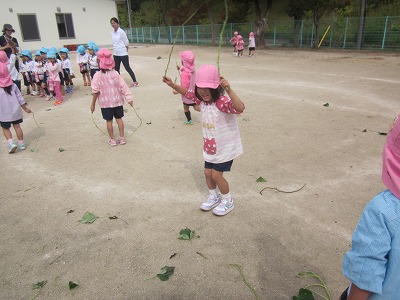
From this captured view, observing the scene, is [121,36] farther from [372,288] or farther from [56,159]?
[372,288]

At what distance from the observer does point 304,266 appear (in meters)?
2.78

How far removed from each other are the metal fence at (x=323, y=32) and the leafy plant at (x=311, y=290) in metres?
21.4

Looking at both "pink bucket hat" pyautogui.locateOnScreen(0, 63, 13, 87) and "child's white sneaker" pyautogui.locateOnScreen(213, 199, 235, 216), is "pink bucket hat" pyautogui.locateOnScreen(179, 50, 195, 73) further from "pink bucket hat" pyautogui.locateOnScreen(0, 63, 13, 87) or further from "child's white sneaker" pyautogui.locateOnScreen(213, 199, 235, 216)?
"child's white sneaker" pyautogui.locateOnScreen(213, 199, 235, 216)

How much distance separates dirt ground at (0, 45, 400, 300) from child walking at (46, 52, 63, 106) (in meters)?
2.00

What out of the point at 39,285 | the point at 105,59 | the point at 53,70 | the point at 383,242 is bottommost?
the point at 39,285

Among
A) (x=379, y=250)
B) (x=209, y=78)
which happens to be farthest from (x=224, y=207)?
(x=379, y=250)

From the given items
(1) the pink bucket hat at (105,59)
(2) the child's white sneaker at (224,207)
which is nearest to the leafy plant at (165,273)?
(2) the child's white sneaker at (224,207)

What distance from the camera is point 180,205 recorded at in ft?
12.5

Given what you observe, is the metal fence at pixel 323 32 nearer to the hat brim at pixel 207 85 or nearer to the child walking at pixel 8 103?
the child walking at pixel 8 103

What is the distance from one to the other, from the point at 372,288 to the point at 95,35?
28.4 meters

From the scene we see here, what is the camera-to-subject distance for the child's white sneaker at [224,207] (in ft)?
11.7

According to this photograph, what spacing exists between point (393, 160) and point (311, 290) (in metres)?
1.63

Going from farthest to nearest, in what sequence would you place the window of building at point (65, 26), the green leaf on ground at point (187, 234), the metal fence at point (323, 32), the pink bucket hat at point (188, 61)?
the window of building at point (65, 26) → the metal fence at point (323, 32) → the pink bucket hat at point (188, 61) → the green leaf on ground at point (187, 234)

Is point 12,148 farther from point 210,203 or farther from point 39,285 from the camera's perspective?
point 210,203
